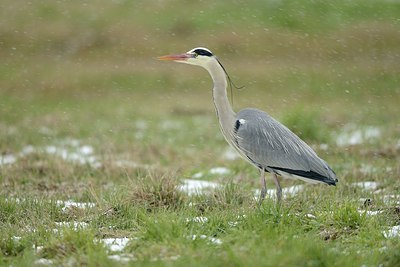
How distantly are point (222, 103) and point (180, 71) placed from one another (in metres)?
13.6

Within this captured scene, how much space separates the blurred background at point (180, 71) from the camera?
1259 cm

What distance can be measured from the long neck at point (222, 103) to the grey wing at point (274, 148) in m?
0.08

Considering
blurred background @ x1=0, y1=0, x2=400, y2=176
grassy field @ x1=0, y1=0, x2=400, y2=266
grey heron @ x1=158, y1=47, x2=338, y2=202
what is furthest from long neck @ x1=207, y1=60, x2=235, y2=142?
blurred background @ x1=0, y1=0, x2=400, y2=176

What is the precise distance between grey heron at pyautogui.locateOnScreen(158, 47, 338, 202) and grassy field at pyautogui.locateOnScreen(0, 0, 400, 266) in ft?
1.11

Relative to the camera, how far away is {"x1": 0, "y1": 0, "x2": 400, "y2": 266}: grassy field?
16.4 feet

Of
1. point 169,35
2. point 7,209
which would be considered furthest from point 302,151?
point 169,35

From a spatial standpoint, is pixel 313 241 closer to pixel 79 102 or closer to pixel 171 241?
pixel 171 241

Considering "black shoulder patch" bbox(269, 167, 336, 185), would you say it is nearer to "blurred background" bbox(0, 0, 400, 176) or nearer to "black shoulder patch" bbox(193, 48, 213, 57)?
"black shoulder patch" bbox(193, 48, 213, 57)

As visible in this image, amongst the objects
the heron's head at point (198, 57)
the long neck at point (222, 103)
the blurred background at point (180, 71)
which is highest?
the heron's head at point (198, 57)

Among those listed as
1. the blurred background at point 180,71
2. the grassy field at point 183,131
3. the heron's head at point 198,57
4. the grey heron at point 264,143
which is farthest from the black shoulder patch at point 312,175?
the blurred background at point 180,71

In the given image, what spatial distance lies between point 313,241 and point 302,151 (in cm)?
157

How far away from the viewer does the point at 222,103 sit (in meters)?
6.59

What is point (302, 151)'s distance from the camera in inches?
244

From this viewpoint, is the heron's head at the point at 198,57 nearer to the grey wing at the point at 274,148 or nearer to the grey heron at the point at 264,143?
the grey heron at the point at 264,143
